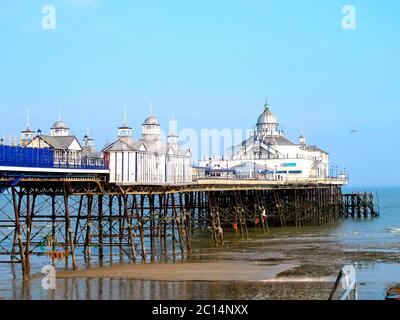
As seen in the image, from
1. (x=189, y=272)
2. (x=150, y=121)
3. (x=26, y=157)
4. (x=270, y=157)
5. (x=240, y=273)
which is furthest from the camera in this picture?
(x=270, y=157)

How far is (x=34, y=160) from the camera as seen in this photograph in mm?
31531

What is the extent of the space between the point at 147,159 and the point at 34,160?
10048 mm

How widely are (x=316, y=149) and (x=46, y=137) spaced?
227 feet

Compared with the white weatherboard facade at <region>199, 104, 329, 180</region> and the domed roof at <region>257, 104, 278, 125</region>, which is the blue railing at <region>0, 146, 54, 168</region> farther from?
the domed roof at <region>257, 104, 278, 125</region>

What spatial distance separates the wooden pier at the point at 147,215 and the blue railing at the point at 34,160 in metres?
0.76

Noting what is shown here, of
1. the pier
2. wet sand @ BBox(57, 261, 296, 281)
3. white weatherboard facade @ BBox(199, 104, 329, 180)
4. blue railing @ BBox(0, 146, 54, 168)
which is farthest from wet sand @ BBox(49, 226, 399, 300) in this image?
white weatherboard facade @ BBox(199, 104, 329, 180)

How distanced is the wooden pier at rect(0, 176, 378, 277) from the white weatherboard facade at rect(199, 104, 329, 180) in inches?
171

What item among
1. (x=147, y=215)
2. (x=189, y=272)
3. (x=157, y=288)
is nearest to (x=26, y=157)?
(x=157, y=288)

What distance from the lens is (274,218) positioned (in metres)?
70.1

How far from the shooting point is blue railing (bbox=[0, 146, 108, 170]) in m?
29.6

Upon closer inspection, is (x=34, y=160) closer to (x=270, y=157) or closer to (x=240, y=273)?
(x=240, y=273)

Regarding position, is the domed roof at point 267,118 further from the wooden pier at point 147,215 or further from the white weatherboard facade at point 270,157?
the wooden pier at point 147,215

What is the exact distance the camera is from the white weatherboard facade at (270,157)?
289 ft
